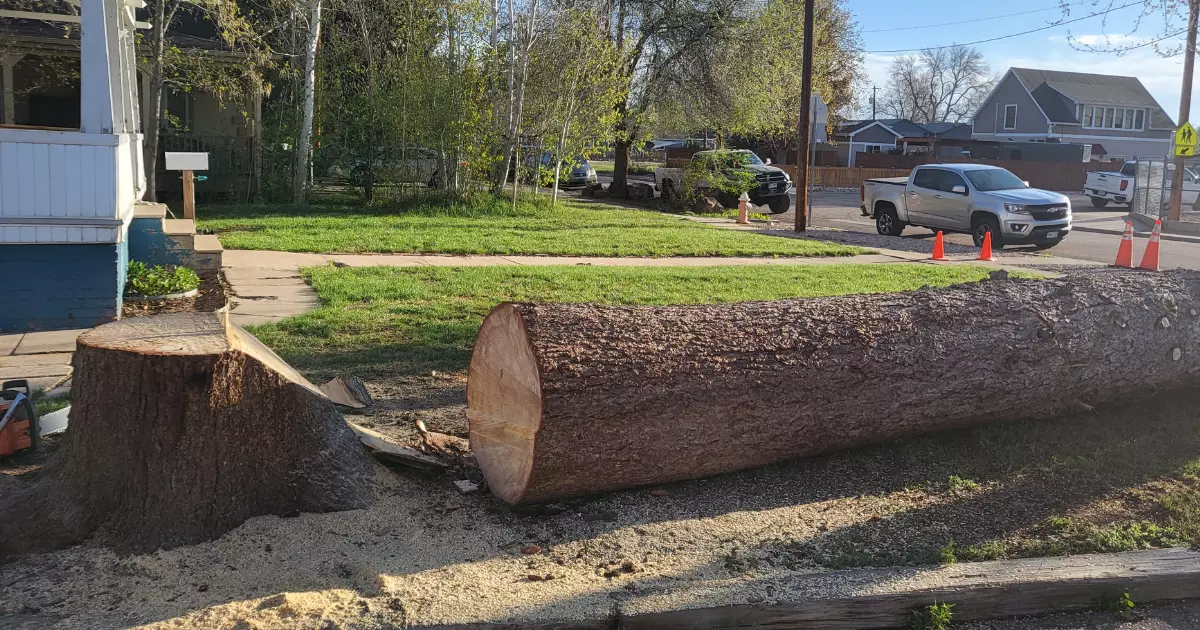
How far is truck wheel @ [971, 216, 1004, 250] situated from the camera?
55.0 ft

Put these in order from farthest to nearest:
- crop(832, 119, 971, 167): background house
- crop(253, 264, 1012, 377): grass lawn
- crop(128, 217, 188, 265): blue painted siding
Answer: crop(832, 119, 971, 167): background house, crop(128, 217, 188, 265): blue painted siding, crop(253, 264, 1012, 377): grass lawn

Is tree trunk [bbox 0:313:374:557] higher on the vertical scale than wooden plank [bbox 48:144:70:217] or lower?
lower

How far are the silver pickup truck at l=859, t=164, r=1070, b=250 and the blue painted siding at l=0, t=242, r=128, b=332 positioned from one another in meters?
14.2

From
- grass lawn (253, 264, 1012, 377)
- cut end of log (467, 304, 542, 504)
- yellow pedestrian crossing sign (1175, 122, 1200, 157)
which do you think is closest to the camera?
cut end of log (467, 304, 542, 504)

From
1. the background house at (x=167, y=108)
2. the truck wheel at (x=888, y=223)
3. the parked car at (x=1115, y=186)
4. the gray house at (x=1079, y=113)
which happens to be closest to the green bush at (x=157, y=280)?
the background house at (x=167, y=108)

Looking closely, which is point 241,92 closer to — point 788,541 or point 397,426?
point 397,426

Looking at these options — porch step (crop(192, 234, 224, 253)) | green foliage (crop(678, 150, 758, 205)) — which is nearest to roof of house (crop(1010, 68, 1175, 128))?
green foliage (crop(678, 150, 758, 205))

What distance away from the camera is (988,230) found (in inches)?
666

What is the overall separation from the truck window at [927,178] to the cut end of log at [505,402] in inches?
611

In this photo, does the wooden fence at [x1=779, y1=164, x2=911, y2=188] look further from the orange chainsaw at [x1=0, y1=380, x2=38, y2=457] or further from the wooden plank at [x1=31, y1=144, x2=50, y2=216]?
the orange chainsaw at [x1=0, y1=380, x2=38, y2=457]

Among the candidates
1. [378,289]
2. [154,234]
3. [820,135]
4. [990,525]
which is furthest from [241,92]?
[990,525]

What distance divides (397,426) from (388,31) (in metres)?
18.5

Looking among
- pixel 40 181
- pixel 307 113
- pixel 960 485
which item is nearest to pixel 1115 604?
pixel 960 485

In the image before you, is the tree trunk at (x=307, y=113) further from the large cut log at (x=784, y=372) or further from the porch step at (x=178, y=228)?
the large cut log at (x=784, y=372)
